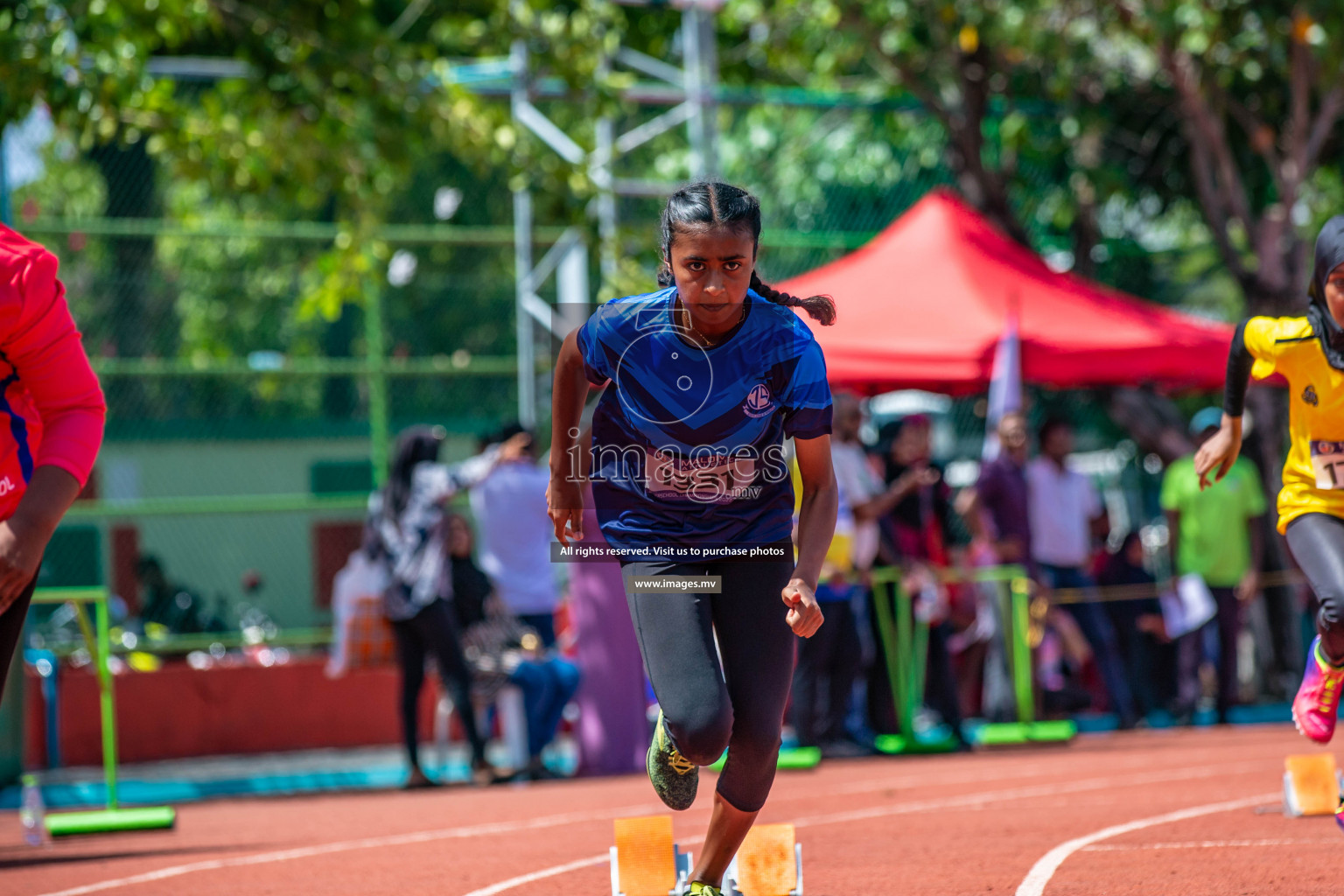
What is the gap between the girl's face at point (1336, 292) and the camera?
5898 mm

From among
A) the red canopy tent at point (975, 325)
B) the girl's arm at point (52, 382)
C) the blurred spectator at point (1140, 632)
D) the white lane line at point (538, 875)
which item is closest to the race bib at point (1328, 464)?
the white lane line at point (538, 875)

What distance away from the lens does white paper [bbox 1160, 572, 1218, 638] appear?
12.8 metres

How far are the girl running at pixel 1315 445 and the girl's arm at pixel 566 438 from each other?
8.34ft

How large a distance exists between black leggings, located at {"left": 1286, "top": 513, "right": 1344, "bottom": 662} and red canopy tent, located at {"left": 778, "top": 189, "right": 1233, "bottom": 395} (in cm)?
615

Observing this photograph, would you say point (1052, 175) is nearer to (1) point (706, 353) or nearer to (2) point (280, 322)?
(1) point (706, 353)

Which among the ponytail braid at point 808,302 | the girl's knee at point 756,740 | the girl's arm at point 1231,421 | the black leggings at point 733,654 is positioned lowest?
the girl's knee at point 756,740

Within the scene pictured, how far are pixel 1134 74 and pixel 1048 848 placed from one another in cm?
1113

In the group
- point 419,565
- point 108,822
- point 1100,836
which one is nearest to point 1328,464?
point 1100,836

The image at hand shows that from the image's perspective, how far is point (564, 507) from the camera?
5.12 metres

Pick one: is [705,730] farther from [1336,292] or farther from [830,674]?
[830,674]

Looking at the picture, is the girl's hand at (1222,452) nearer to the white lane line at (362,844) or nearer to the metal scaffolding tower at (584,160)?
Answer: the white lane line at (362,844)

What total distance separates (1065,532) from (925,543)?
3.71 ft

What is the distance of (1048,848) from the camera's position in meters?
6.59

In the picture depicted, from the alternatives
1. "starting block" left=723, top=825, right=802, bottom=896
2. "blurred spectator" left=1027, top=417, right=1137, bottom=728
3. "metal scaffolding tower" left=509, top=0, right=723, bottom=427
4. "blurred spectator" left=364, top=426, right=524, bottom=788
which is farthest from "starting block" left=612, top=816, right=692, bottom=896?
"metal scaffolding tower" left=509, top=0, right=723, bottom=427
